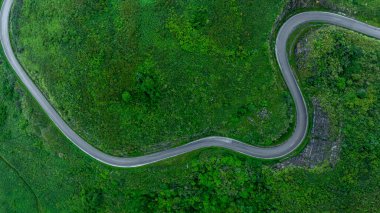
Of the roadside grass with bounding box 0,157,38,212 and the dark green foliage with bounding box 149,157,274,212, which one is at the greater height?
the dark green foliage with bounding box 149,157,274,212

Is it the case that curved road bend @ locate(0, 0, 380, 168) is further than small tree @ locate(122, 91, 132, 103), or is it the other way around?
curved road bend @ locate(0, 0, 380, 168)

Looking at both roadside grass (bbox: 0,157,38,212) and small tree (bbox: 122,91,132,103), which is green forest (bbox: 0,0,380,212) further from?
roadside grass (bbox: 0,157,38,212)

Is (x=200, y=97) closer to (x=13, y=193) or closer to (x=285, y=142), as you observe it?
(x=285, y=142)

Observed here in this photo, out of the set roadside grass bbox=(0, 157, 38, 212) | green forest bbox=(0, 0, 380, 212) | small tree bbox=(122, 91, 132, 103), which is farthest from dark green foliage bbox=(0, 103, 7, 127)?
small tree bbox=(122, 91, 132, 103)

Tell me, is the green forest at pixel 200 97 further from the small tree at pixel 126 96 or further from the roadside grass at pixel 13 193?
the roadside grass at pixel 13 193

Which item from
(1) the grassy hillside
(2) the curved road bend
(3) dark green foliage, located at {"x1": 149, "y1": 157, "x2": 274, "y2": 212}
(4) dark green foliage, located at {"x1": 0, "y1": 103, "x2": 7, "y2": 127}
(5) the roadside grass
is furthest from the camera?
(5) the roadside grass

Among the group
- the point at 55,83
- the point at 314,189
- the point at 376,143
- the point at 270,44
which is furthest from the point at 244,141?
the point at 55,83

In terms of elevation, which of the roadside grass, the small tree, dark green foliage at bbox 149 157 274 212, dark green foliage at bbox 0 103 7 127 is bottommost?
the roadside grass

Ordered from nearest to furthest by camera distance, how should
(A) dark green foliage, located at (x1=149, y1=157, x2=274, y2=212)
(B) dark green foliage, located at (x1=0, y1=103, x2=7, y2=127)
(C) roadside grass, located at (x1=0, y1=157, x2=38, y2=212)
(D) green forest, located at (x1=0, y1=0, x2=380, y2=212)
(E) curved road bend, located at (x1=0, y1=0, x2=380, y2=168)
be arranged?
(D) green forest, located at (x1=0, y1=0, x2=380, y2=212)
(A) dark green foliage, located at (x1=149, y1=157, x2=274, y2=212)
(E) curved road bend, located at (x1=0, y1=0, x2=380, y2=168)
(B) dark green foliage, located at (x1=0, y1=103, x2=7, y2=127)
(C) roadside grass, located at (x1=0, y1=157, x2=38, y2=212)
